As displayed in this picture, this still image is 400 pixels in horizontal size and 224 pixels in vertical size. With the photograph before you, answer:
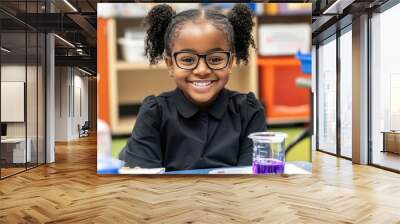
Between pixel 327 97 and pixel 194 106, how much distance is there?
5539 millimetres

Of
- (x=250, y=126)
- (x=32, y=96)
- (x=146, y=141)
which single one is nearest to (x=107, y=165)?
(x=146, y=141)

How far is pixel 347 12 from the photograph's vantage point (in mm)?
6906

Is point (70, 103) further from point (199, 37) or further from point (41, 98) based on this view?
point (199, 37)

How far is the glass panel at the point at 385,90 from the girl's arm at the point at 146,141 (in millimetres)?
3894

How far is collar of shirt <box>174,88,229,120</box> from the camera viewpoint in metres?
4.57

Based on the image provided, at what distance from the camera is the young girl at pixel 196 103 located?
4551 millimetres

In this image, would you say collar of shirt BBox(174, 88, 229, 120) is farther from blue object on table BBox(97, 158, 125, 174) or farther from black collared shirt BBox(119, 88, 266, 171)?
blue object on table BBox(97, 158, 125, 174)

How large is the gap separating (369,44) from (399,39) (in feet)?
2.69

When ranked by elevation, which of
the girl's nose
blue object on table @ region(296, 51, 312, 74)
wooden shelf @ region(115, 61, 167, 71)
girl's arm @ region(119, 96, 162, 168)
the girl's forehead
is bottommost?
girl's arm @ region(119, 96, 162, 168)

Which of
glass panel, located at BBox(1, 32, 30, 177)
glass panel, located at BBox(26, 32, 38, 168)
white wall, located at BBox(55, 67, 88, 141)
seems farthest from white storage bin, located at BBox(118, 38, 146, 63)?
white wall, located at BBox(55, 67, 88, 141)

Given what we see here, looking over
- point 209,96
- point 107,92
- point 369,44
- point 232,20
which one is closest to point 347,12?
point 369,44

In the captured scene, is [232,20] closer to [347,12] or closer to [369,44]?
[347,12]

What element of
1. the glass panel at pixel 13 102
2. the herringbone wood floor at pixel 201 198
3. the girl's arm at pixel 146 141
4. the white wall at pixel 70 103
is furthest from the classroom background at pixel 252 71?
the white wall at pixel 70 103

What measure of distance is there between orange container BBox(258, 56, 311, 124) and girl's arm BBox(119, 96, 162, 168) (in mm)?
1320
